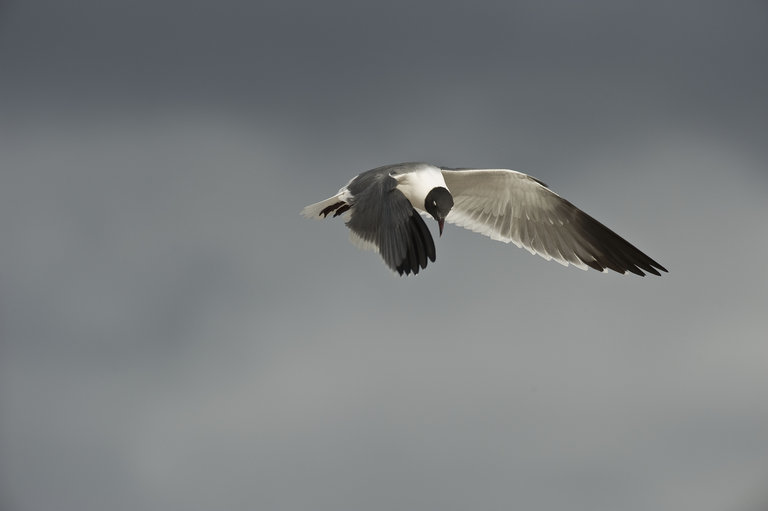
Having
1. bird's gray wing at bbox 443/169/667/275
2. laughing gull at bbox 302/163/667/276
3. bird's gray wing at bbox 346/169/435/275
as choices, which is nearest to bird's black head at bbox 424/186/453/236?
laughing gull at bbox 302/163/667/276

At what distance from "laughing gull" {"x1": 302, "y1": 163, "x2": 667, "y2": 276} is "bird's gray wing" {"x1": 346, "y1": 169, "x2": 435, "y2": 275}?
0.02m

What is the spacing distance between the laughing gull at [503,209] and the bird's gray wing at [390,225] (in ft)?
0.05

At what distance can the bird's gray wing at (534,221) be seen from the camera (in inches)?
285

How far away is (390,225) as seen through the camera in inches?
215

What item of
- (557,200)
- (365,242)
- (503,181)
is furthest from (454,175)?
(365,242)

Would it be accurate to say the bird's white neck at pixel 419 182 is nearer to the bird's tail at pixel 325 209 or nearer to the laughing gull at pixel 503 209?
the laughing gull at pixel 503 209

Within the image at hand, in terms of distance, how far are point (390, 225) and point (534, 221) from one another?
2534 millimetres

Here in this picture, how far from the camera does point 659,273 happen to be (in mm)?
7023

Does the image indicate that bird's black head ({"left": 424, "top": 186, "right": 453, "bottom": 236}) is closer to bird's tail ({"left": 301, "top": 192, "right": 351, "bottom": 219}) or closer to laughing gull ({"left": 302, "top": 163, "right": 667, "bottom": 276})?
laughing gull ({"left": 302, "top": 163, "right": 667, "bottom": 276})

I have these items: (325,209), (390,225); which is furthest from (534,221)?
(390,225)

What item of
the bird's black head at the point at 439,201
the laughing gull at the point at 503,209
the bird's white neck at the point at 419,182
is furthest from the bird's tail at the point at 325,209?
the bird's black head at the point at 439,201

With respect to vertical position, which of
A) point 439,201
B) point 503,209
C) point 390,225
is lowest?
point 390,225

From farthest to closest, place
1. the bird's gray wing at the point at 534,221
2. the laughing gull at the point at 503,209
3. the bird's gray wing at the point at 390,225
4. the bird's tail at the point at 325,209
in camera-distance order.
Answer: the bird's gray wing at the point at 534,221 < the bird's tail at the point at 325,209 < the laughing gull at the point at 503,209 < the bird's gray wing at the point at 390,225

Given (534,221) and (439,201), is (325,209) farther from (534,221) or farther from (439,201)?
(534,221)
